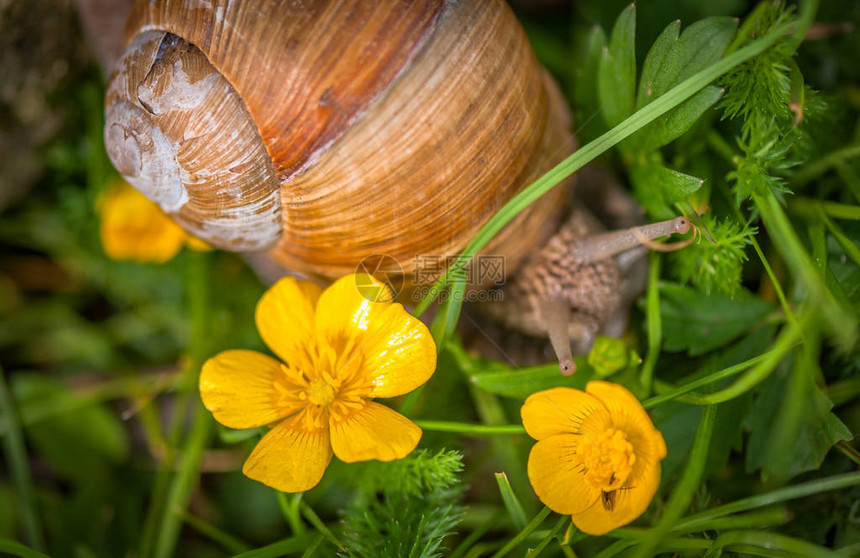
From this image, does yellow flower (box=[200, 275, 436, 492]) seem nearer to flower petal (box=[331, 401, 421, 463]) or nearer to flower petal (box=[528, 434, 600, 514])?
flower petal (box=[331, 401, 421, 463])

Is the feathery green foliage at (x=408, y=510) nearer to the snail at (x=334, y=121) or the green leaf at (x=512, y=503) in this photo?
the green leaf at (x=512, y=503)

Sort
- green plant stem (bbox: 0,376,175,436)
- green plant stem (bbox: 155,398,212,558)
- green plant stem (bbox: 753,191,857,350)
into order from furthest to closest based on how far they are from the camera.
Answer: green plant stem (bbox: 0,376,175,436) < green plant stem (bbox: 155,398,212,558) < green plant stem (bbox: 753,191,857,350)

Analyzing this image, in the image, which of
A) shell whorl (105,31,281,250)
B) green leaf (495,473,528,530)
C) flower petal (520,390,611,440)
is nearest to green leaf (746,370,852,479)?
flower petal (520,390,611,440)

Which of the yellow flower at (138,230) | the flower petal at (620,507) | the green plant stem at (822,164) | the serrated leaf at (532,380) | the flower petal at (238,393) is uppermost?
the yellow flower at (138,230)

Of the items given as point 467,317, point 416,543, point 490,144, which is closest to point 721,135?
point 490,144

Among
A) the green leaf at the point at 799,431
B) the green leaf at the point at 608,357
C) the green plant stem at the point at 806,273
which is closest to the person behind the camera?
the green plant stem at the point at 806,273

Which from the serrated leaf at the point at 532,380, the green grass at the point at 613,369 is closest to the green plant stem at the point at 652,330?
the green grass at the point at 613,369

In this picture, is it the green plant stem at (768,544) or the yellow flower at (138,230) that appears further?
the yellow flower at (138,230)
